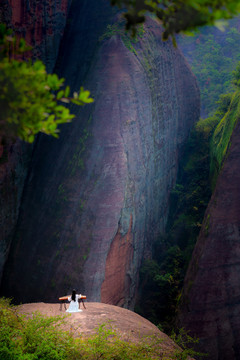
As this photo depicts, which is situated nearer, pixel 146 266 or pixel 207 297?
pixel 207 297

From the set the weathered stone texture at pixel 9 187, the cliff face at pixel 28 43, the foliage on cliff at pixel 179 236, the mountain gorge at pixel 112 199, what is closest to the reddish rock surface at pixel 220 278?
the mountain gorge at pixel 112 199

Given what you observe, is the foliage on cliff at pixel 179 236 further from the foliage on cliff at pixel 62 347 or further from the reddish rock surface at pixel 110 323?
the foliage on cliff at pixel 62 347

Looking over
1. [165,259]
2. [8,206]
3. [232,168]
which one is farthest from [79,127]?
[165,259]

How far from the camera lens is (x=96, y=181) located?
450 inches

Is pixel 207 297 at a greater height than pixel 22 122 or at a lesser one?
lesser

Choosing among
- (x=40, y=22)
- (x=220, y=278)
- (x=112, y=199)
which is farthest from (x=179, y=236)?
(x=40, y=22)

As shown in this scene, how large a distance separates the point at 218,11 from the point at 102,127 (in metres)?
10.1

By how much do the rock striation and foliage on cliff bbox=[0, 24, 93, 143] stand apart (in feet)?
29.0

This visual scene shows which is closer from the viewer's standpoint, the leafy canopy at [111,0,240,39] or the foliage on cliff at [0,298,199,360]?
the leafy canopy at [111,0,240,39]

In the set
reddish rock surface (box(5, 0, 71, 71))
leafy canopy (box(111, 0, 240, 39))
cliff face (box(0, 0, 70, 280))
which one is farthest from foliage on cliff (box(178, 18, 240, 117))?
leafy canopy (box(111, 0, 240, 39))

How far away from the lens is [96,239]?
10.9 m

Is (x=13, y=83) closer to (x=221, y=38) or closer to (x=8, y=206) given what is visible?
(x=8, y=206)

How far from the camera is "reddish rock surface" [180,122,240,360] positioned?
9859 mm

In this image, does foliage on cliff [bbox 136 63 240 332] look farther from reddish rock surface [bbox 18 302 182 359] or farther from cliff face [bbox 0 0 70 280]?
cliff face [bbox 0 0 70 280]
